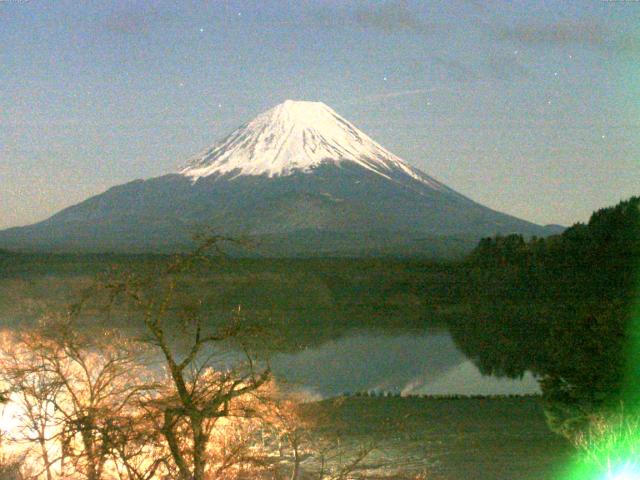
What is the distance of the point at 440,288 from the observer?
299 feet

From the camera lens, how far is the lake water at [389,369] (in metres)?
39.1

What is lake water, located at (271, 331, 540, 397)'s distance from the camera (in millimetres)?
39062

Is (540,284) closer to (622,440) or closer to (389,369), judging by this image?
(389,369)

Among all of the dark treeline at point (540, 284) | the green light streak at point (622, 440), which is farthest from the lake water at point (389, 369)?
the green light streak at point (622, 440)

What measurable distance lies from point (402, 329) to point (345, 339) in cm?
885

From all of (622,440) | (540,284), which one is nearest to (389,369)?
(622,440)

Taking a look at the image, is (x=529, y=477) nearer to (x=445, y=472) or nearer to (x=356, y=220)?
(x=445, y=472)

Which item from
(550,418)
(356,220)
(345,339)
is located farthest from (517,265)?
(356,220)

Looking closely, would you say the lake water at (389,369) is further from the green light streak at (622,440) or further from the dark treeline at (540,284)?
the green light streak at (622,440)

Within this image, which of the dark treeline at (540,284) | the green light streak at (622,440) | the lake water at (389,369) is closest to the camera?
the green light streak at (622,440)

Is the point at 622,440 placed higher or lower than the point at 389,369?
higher

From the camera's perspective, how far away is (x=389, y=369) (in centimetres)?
4638

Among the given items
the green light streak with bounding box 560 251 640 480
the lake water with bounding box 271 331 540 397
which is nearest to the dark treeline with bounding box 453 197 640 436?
the lake water with bounding box 271 331 540 397

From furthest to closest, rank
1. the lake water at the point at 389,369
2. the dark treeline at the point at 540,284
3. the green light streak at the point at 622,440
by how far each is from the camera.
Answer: the dark treeline at the point at 540,284, the lake water at the point at 389,369, the green light streak at the point at 622,440
